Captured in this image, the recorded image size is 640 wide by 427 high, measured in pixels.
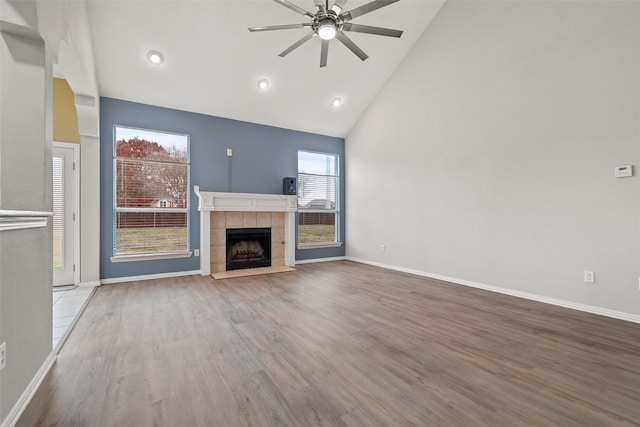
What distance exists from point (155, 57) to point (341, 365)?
15.1ft

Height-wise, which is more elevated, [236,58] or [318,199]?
[236,58]

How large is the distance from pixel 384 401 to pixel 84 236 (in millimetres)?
4669

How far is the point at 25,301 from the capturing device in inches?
66.2

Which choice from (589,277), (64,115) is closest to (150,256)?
(64,115)

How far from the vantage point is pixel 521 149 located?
3.72 meters

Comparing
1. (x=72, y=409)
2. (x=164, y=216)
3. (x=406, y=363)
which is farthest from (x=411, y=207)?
(x=72, y=409)

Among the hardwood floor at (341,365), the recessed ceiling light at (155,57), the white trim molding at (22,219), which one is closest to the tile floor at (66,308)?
the hardwood floor at (341,365)

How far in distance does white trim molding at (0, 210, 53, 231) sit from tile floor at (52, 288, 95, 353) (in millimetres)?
1114

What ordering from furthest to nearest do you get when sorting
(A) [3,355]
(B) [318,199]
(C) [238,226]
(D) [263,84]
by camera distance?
(B) [318,199] < (C) [238,226] < (D) [263,84] < (A) [3,355]

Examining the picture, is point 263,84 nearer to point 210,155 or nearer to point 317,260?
point 210,155

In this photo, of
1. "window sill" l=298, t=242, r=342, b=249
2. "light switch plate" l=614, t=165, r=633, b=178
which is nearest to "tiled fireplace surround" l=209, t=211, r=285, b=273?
"window sill" l=298, t=242, r=342, b=249

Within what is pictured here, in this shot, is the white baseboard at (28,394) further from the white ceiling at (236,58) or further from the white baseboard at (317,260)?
the white baseboard at (317,260)

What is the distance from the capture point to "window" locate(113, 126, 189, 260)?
4.65m

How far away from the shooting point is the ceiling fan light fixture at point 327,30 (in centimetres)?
304
